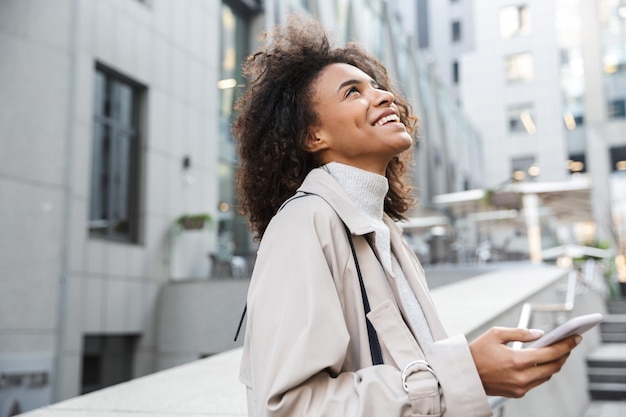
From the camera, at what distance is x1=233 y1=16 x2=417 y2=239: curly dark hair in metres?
1.81

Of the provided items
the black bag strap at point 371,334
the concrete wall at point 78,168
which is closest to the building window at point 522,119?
the concrete wall at point 78,168

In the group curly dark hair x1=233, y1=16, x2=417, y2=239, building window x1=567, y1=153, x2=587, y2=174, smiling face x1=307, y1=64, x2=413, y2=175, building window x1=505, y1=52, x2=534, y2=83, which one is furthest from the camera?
building window x1=505, y1=52, x2=534, y2=83

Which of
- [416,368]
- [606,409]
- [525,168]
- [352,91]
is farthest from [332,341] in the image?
[525,168]

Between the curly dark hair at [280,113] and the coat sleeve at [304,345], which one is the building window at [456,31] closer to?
the curly dark hair at [280,113]

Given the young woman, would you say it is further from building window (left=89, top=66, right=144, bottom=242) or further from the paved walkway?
building window (left=89, top=66, right=144, bottom=242)

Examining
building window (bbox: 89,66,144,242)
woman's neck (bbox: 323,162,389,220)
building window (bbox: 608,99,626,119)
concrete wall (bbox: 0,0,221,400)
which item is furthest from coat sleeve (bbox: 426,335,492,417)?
building window (bbox: 608,99,626,119)

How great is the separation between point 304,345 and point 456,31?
49441mm

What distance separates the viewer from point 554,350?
4.14 ft

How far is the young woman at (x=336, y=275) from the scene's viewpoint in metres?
1.26

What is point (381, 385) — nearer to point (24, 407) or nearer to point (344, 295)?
point (344, 295)

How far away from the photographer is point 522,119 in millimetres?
37375

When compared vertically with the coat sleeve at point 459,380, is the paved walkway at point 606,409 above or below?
below

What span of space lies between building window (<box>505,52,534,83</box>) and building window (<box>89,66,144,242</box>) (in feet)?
96.7

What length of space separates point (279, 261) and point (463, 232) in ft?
75.3
